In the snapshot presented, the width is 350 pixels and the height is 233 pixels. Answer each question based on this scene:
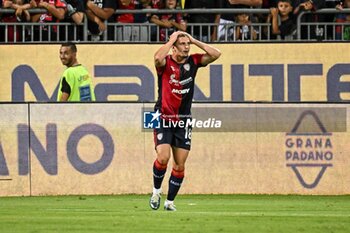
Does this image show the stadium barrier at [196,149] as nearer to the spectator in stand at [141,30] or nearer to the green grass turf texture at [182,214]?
the green grass turf texture at [182,214]

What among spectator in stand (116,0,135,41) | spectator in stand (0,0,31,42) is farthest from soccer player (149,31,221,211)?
spectator in stand (0,0,31,42)

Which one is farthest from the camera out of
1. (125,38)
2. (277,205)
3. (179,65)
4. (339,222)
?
(125,38)

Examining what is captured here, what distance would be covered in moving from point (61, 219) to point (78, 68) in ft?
21.3

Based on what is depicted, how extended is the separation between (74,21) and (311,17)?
14.3 ft

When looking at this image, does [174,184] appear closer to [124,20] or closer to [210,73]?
[210,73]

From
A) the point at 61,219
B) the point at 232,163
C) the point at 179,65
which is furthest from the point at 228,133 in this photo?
the point at 61,219

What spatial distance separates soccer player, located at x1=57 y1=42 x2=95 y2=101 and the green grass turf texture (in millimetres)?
1741

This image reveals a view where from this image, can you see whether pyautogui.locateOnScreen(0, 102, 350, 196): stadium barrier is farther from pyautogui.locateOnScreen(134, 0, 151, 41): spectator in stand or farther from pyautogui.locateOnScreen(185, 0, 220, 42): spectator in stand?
pyautogui.locateOnScreen(134, 0, 151, 41): spectator in stand

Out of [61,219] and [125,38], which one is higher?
[125,38]

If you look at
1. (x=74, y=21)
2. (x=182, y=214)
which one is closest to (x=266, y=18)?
(x=74, y=21)

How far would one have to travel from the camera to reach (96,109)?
20.6m

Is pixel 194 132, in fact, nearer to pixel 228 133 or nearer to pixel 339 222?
pixel 228 133

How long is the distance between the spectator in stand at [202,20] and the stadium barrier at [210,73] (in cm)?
43

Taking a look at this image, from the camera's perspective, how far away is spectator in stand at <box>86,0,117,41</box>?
21859mm
